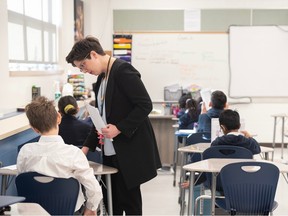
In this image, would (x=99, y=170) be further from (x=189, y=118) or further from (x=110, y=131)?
(x=189, y=118)

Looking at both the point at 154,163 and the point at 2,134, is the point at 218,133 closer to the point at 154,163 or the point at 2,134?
the point at 154,163

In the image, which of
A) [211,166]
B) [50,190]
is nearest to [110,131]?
[50,190]

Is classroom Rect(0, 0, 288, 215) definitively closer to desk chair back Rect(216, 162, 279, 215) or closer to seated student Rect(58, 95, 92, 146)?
seated student Rect(58, 95, 92, 146)

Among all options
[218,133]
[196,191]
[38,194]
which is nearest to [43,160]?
[38,194]

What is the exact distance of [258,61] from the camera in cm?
828

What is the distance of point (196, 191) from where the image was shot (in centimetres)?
471

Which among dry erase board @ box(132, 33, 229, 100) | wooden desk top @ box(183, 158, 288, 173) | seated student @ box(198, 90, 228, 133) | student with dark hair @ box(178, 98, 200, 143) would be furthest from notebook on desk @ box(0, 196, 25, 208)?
dry erase board @ box(132, 33, 229, 100)

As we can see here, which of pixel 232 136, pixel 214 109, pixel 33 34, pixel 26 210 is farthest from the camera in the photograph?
pixel 33 34

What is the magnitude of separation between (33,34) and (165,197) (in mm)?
2527

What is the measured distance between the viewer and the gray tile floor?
15.5ft

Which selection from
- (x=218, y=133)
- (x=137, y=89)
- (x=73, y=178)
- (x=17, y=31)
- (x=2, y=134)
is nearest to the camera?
(x=73, y=178)

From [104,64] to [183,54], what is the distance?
18.7ft

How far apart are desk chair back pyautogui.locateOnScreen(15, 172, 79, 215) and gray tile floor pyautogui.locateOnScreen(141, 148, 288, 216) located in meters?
2.35

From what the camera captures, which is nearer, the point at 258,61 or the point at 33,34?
the point at 33,34
